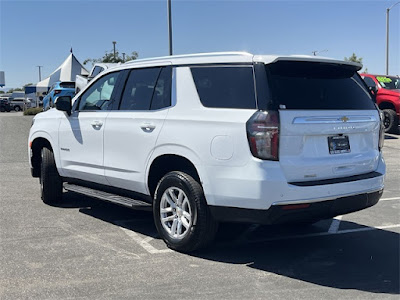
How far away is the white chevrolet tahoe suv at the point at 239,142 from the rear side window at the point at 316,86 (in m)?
0.01

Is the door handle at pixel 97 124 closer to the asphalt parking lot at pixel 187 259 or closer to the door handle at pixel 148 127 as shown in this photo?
the door handle at pixel 148 127

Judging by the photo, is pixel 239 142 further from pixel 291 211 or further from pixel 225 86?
pixel 291 211

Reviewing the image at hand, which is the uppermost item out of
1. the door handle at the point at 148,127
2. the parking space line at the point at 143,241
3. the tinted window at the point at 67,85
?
the tinted window at the point at 67,85

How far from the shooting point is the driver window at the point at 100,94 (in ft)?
18.9

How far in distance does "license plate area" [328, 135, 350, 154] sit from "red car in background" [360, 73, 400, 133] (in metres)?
12.8

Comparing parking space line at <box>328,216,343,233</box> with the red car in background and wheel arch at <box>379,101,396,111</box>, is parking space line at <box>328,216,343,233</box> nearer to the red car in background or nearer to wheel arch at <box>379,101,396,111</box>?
the red car in background

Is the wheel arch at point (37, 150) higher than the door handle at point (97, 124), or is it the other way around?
the door handle at point (97, 124)

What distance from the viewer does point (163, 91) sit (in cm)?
497

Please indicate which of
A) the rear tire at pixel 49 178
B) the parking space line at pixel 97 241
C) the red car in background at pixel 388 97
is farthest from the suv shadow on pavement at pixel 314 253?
the red car in background at pixel 388 97

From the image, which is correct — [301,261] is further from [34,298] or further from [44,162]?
[44,162]

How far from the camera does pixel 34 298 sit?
357 centimetres

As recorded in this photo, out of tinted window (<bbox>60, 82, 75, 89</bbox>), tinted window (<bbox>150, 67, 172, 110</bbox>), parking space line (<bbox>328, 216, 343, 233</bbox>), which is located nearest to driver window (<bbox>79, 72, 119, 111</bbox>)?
tinted window (<bbox>150, 67, 172, 110</bbox>)

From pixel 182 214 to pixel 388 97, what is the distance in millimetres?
14040

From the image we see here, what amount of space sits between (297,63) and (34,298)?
9.80 ft
